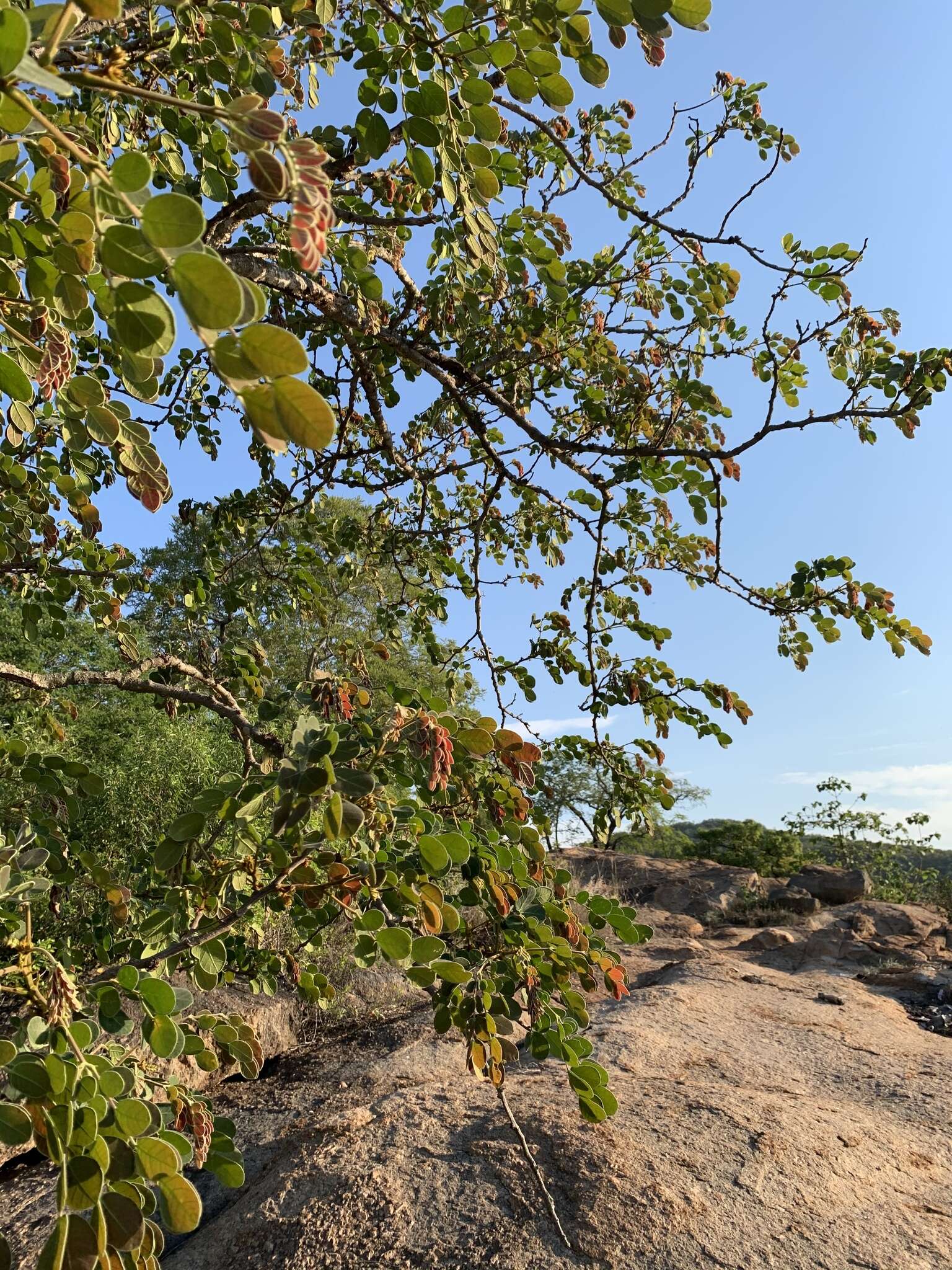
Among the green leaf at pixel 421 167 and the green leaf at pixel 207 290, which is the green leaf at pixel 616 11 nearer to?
the green leaf at pixel 421 167

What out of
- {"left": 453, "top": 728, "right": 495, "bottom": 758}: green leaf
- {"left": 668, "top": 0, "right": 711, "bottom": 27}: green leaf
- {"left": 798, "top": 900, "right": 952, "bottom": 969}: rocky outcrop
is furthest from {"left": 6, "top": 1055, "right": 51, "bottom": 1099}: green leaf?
{"left": 798, "top": 900, "right": 952, "bottom": 969}: rocky outcrop

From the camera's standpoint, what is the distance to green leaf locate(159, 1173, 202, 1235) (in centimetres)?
75

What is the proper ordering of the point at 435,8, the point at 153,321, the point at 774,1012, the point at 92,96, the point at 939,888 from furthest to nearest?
1. the point at 939,888
2. the point at 774,1012
3. the point at 92,96
4. the point at 435,8
5. the point at 153,321

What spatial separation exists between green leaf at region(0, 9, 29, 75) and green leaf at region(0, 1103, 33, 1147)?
85 centimetres

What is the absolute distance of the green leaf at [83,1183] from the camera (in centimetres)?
64

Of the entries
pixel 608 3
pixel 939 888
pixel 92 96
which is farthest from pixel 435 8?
pixel 939 888

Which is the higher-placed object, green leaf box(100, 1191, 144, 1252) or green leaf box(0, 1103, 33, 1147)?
green leaf box(0, 1103, 33, 1147)

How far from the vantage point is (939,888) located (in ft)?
41.1

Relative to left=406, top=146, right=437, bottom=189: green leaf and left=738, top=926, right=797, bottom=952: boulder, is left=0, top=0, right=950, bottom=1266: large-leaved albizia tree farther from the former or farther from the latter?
left=738, top=926, right=797, bottom=952: boulder

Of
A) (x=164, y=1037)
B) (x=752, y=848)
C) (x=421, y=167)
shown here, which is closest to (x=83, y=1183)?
(x=164, y=1037)

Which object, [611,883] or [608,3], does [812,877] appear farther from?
[608,3]

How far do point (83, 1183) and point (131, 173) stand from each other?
789 mm

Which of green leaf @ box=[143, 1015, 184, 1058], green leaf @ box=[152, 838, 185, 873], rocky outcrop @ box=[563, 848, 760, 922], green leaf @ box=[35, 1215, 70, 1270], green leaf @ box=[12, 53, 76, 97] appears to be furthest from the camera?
rocky outcrop @ box=[563, 848, 760, 922]

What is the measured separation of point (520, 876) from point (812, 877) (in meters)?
12.8
